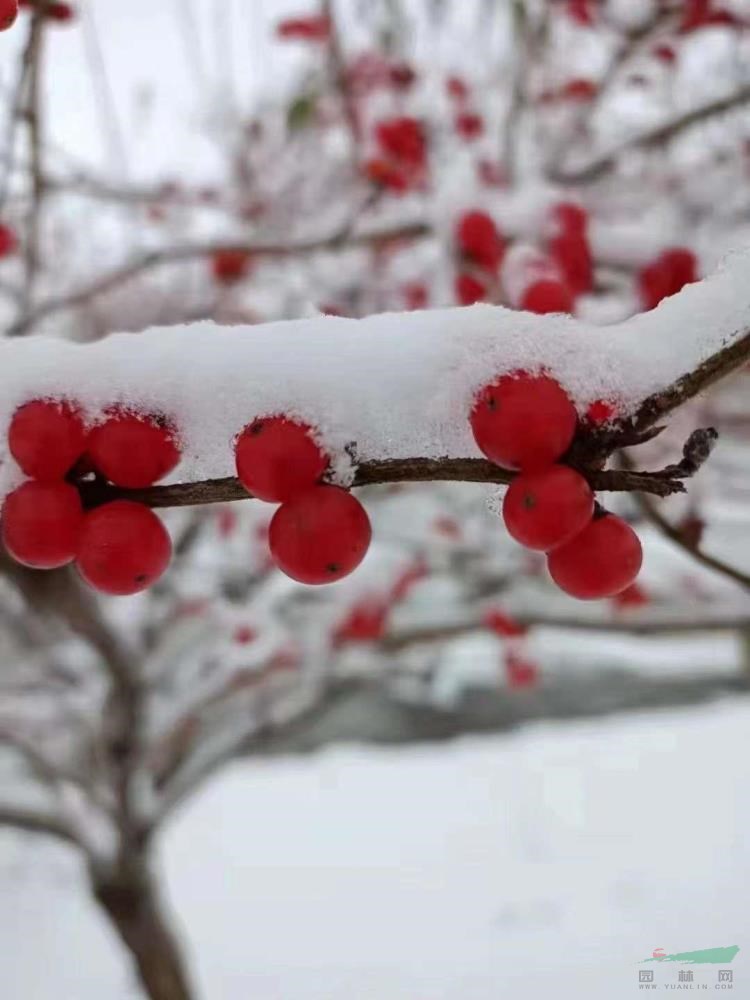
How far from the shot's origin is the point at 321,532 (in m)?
0.50

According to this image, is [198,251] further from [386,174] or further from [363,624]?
[363,624]

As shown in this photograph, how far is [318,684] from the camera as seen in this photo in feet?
8.56

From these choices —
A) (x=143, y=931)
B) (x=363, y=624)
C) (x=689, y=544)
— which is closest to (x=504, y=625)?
(x=363, y=624)

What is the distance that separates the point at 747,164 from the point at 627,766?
3032 mm

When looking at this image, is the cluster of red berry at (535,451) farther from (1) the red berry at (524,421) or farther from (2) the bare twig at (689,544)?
(2) the bare twig at (689,544)

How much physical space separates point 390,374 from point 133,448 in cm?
17

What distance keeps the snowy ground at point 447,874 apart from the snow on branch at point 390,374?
63.2 inches

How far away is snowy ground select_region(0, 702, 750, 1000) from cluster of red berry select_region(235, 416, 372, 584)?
5.25 ft

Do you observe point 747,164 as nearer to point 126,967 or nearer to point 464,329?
point 464,329

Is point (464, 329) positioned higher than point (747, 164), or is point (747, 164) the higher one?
point (747, 164)

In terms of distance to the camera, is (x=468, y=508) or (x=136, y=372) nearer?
(x=136, y=372)

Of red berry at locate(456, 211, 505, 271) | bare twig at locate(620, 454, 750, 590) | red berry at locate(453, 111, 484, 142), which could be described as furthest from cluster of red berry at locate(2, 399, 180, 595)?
red berry at locate(453, 111, 484, 142)

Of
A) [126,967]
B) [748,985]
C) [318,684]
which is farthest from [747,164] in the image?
[126,967]

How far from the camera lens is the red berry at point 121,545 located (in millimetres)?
518
